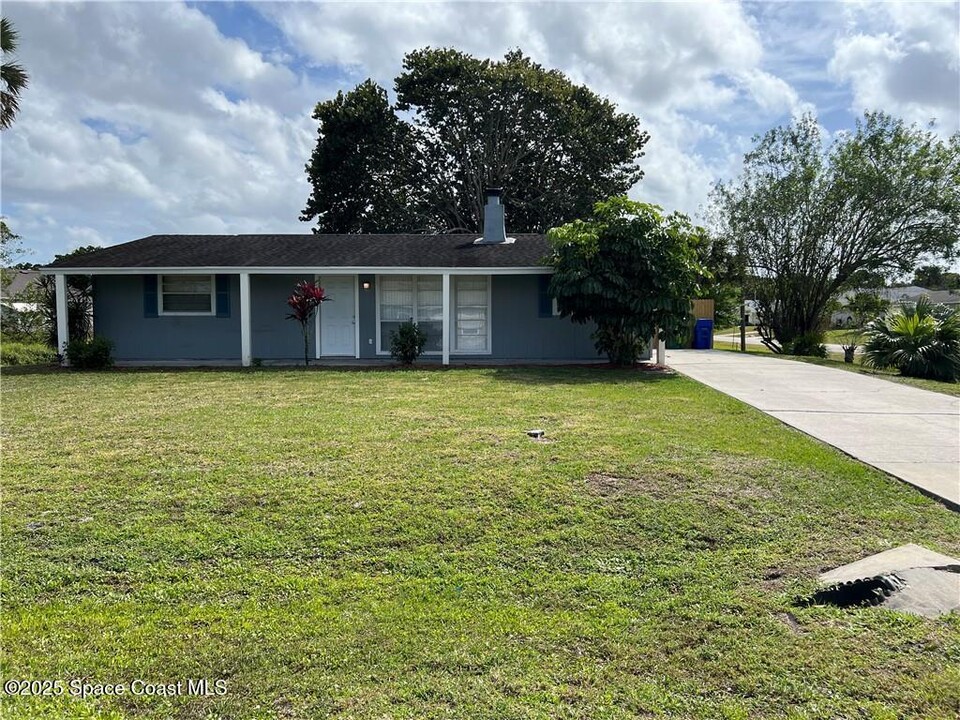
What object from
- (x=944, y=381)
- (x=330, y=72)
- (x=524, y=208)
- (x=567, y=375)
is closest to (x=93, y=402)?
(x=567, y=375)

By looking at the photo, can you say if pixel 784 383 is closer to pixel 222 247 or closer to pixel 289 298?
pixel 289 298

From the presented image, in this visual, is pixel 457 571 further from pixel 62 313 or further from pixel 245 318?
pixel 62 313

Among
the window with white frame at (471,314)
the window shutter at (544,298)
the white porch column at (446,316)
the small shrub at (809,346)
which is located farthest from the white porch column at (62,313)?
the small shrub at (809,346)

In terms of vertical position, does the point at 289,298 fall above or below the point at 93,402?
above

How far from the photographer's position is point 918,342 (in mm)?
13594

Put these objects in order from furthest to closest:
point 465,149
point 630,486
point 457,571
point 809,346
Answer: point 465,149, point 809,346, point 630,486, point 457,571

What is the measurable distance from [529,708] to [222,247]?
15.3 meters

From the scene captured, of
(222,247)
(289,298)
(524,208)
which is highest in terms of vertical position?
(524,208)

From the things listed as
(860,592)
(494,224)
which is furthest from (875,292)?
(860,592)

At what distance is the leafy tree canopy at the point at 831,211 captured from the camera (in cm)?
2036

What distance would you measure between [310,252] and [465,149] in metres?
15.5

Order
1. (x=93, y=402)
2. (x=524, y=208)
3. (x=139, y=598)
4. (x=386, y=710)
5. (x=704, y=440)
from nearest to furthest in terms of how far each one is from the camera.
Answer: (x=386, y=710)
(x=139, y=598)
(x=704, y=440)
(x=93, y=402)
(x=524, y=208)

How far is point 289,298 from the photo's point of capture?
569 inches

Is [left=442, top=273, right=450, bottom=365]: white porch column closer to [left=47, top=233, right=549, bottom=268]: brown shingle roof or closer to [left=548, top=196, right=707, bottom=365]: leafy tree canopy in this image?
[left=47, top=233, right=549, bottom=268]: brown shingle roof
